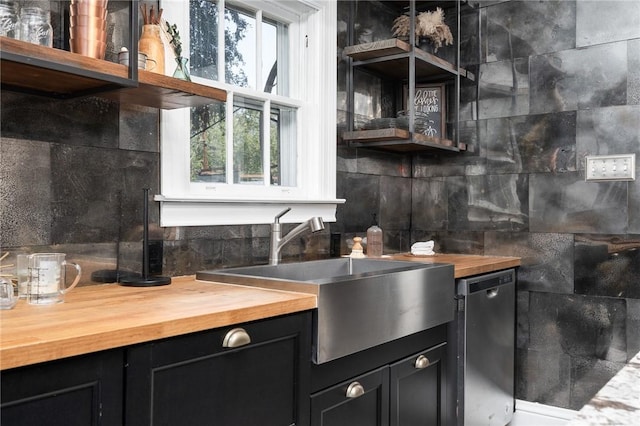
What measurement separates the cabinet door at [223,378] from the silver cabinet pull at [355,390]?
0.22 m

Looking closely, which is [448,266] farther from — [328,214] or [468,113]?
[468,113]

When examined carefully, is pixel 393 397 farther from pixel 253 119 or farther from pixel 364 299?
pixel 253 119

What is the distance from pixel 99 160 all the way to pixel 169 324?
0.79 m

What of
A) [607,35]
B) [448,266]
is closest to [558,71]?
[607,35]

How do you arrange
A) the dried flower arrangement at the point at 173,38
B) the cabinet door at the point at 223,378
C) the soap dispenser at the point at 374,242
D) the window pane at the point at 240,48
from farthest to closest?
the soap dispenser at the point at 374,242 < the window pane at the point at 240,48 < the dried flower arrangement at the point at 173,38 < the cabinet door at the point at 223,378

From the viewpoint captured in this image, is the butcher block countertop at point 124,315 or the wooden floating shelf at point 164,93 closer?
the butcher block countertop at point 124,315

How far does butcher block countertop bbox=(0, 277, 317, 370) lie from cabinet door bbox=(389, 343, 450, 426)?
0.64 m

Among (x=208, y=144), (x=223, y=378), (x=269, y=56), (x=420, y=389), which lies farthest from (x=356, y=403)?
(x=269, y=56)

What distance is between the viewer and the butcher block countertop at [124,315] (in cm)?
98

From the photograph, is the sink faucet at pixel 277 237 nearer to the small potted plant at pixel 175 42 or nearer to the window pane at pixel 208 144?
the window pane at pixel 208 144

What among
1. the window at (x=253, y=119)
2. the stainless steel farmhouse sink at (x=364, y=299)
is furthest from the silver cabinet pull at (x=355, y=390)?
the window at (x=253, y=119)

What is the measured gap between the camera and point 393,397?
6.45ft

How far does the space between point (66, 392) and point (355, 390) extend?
0.98 metres

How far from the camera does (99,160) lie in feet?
5.73
